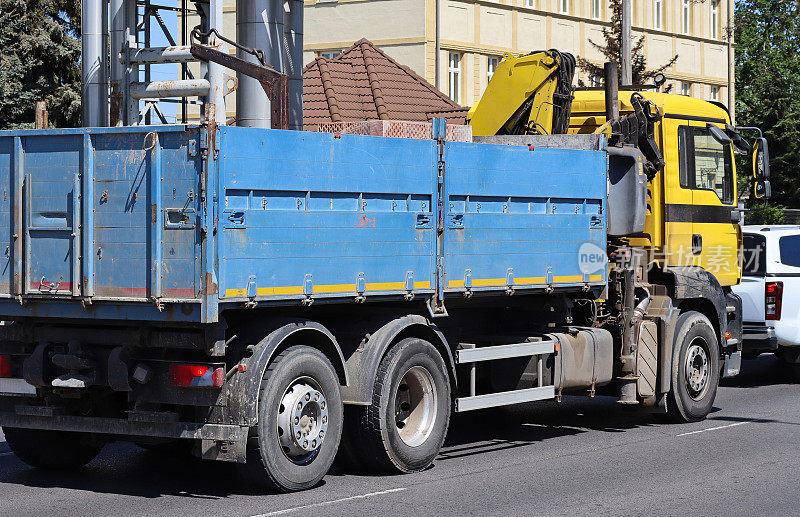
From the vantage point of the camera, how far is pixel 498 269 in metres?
11.3

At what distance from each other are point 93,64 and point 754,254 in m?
10.9

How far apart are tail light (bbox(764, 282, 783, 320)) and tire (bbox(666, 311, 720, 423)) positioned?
328cm

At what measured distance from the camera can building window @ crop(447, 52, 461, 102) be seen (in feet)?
135

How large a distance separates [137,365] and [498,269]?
11.2 ft

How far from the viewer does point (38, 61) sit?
33594 millimetres

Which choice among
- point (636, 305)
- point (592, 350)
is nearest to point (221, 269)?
point (592, 350)

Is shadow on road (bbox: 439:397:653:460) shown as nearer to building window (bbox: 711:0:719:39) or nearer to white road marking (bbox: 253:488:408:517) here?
white road marking (bbox: 253:488:408:517)

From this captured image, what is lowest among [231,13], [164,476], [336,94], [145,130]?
[164,476]

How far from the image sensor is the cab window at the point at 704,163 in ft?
46.1

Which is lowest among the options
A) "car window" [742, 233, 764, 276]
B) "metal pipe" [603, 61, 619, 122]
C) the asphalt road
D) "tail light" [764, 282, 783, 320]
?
the asphalt road

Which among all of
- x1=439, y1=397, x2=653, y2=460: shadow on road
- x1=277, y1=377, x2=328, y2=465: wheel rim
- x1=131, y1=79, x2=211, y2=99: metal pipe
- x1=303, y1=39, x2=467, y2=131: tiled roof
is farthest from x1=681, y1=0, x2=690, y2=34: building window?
x1=277, y1=377, x2=328, y2=465: wheel rim

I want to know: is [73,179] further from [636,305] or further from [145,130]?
[636,305]

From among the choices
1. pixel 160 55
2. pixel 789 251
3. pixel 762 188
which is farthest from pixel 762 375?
pixel 160 55

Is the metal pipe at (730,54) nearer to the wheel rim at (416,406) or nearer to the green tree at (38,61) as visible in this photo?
the green tree at (38,61)
